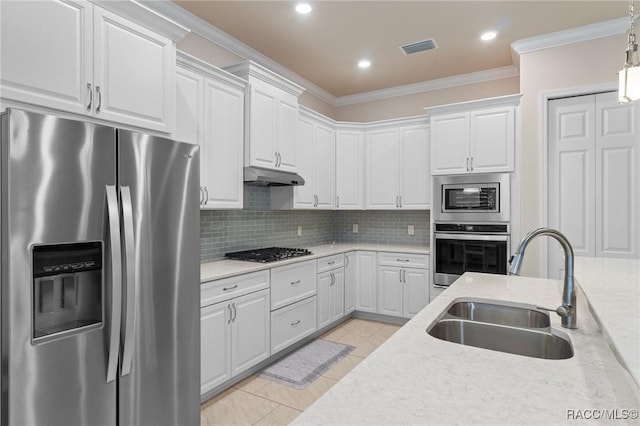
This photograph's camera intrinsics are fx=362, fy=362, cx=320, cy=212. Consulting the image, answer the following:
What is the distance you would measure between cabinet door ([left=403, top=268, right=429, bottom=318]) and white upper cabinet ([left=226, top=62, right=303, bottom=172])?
1.84 meters

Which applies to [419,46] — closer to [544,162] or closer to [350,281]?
[544,162]

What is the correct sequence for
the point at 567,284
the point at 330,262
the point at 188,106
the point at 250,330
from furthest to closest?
the point at 330,262 < the point at 250,330 < the point at 188,106 < the point at 567,284

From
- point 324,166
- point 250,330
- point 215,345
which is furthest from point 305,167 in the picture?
point 215,345

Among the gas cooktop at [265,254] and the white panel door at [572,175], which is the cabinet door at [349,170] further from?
the white panel door at [572,175]

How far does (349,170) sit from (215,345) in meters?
2.87

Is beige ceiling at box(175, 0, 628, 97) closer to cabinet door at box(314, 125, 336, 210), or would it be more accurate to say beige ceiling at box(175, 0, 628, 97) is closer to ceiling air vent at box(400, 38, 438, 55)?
ceiling air vent at box(400, 38, 438, 55)

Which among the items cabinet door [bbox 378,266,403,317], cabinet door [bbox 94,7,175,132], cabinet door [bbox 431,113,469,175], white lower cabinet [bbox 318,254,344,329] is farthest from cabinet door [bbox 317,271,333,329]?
cabinet door [bbox 94,7,175,132]

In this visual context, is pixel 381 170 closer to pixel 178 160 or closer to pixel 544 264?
pixel 544 264

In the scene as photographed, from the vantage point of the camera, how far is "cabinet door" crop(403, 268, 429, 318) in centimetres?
416

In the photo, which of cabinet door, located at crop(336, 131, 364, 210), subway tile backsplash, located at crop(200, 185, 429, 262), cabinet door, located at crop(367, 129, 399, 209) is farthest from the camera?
cabinet door, located at crop(336, 131, 364, 210)

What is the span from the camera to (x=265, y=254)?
3.44 metres

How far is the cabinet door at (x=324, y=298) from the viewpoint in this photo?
3.88 meters

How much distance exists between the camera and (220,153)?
9.72 feet

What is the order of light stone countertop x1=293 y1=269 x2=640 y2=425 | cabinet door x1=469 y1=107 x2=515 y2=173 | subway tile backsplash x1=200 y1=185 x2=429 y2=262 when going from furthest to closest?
cabinet door x1=469 y1=107 x2=515 y2=173, subway tile backsplash x1=200 y1=185 x2=429 y2=262, light stone countertop x1=293 y1=269 x2=640 y2=425
